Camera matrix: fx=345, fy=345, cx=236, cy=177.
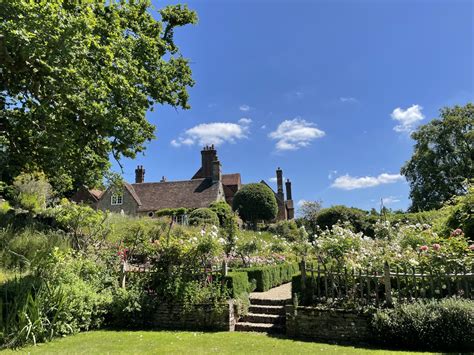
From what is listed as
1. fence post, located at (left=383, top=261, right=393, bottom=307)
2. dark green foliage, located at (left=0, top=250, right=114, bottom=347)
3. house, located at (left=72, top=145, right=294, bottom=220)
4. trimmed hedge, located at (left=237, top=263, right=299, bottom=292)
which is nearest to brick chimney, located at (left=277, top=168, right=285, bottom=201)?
house, located at (left=72, top=145, right=294, bottom=220)

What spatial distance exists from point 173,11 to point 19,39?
8.15m

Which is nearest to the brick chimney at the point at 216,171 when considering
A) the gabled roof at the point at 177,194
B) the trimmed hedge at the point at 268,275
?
the gabled roof at the point at 177,194

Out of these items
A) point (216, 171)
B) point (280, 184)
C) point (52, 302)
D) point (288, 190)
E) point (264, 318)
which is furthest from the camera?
point (288, 190)

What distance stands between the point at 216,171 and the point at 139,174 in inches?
438

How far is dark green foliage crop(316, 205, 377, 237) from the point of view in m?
28.2

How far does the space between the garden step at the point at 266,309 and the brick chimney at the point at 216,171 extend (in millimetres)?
28660

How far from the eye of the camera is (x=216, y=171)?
3788cm

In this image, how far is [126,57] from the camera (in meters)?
8.57

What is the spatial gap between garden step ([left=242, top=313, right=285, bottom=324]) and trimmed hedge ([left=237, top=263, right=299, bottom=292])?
2.28 metres

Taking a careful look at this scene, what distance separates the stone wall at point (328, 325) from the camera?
22.7 feet

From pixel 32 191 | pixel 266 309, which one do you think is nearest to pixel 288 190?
pixel 32 191

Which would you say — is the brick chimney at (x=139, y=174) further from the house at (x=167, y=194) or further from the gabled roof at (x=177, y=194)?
the gabled roof at (x=177, y=194)

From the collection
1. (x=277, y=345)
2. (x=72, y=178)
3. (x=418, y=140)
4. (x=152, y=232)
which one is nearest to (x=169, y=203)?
(x=152, y=232)

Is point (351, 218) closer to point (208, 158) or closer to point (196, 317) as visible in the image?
point (208, 158)
